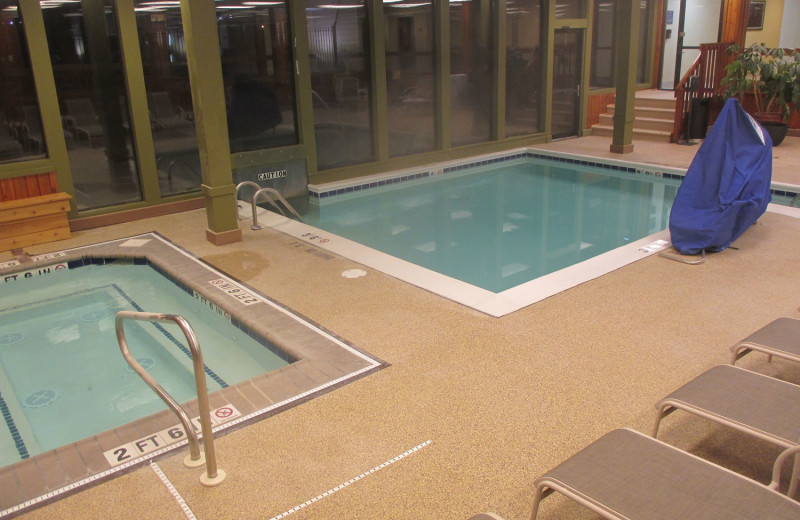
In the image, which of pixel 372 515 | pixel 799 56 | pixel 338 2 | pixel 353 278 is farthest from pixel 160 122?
pixel 799 56

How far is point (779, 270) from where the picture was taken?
4609 millimetres

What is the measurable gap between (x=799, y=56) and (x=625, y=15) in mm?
2661

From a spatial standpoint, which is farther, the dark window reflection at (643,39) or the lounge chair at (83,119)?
the dark window reflection at (643,39)

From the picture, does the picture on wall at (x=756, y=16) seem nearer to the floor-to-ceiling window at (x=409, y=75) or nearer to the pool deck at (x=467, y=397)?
the floor-to-ceiling window at (x=409, y=75)

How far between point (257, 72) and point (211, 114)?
7.09 feet

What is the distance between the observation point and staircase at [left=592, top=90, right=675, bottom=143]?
1045 cm

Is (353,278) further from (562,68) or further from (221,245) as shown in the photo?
(562,68)

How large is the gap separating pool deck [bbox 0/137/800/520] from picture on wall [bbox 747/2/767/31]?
29.8 feet

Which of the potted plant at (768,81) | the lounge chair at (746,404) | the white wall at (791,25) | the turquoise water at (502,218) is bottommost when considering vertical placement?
the turquoise water at (502,218)

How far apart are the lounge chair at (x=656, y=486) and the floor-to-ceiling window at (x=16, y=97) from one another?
5.66 meters

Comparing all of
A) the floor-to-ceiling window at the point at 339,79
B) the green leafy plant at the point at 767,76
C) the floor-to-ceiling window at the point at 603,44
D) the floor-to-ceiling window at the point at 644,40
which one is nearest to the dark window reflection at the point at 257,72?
the floor-to-ceiling window at the point at 339,79

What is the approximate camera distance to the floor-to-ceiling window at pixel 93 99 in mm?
5984

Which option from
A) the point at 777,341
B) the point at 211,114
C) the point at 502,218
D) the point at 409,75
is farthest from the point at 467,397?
the point at 409,75

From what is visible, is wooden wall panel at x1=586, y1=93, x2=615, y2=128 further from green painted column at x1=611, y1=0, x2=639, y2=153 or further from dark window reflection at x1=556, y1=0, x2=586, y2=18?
green painted column at x1=611, y1=0, x2=639, y2=153
